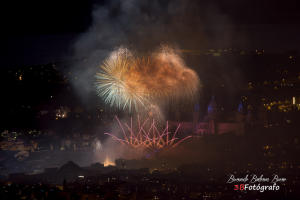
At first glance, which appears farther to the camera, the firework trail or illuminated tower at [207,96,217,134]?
illuminated tower at [207,96,217,134]

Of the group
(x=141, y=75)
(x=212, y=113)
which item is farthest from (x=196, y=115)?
(x=141, y=75)

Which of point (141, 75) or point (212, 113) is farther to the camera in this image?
point (212, 113)

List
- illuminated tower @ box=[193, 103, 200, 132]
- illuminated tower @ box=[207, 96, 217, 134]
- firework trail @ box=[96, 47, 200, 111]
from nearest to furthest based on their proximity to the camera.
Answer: firework trail @ box=[96, 47, 200, 111], illuminated tower @ box=[193, 103, 200, 132], illuminated tower @ box=[207, 96, 217, 134]

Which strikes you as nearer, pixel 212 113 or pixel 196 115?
pixel 196 115

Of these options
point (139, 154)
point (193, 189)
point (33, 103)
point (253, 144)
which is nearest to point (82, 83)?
point (33, 103)

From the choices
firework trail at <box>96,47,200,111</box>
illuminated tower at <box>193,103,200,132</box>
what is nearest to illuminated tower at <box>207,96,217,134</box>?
illuminated tower at <box>193,103,200,132</box>

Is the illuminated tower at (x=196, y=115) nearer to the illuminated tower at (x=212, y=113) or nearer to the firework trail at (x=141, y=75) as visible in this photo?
the illuminated tower at (x=212, y=113)

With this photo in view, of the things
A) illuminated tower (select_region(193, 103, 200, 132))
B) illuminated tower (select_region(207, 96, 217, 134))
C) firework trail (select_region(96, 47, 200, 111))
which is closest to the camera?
firework trail (select_region(96, 47, 200, 111))

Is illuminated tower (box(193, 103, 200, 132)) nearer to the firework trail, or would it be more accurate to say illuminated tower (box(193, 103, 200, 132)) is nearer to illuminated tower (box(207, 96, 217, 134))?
illuminated tower (box(207, 96, 217, 134))

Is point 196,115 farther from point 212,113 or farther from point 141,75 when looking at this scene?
point 141,75

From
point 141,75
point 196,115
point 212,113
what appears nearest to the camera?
point 141,75

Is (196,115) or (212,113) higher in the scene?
(212,113)

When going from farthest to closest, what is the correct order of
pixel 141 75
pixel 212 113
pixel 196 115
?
1. pixel 212 113
2. pixel 196 115
3. pixel 141 75

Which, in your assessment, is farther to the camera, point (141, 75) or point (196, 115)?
point (196, 115)
